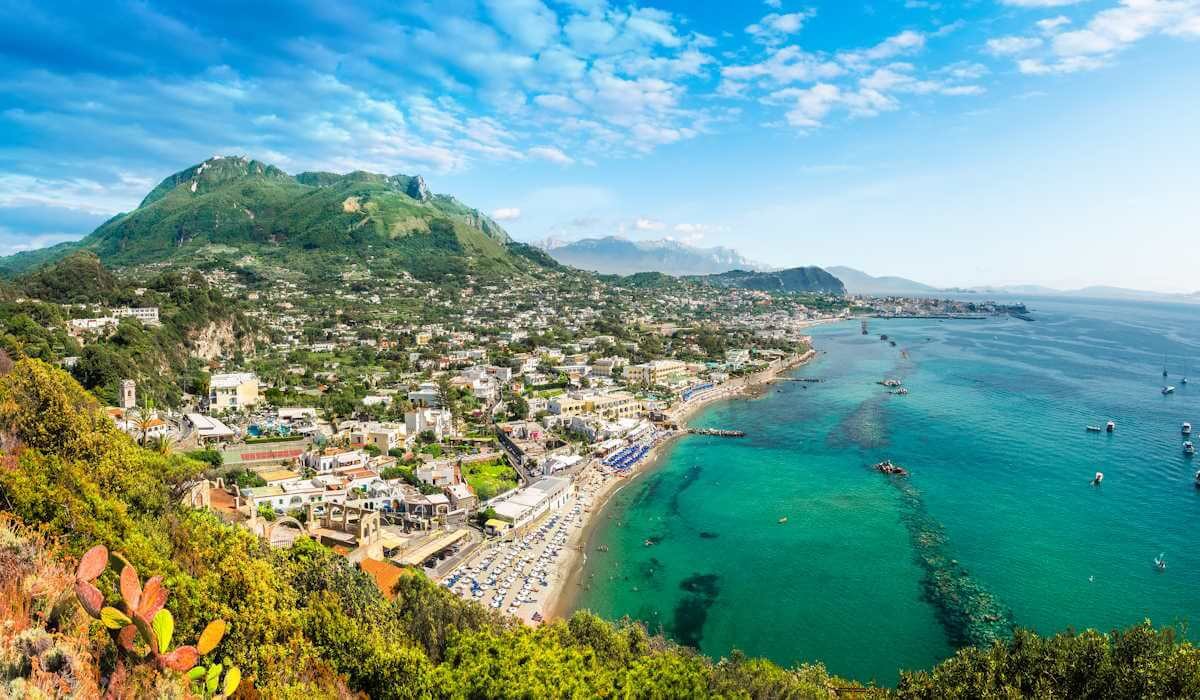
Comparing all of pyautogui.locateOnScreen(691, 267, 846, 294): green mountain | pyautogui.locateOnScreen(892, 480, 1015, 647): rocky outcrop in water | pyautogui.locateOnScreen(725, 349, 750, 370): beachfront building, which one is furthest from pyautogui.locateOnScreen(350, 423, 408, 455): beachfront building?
pyautogui.locateOnScreen(691, 267, 846, 294): green mountain

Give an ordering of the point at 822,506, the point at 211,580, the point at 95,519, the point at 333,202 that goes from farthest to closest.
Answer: the point at 333,202 < the point at 822,506 < the point at 95,519 < the point at 211,580

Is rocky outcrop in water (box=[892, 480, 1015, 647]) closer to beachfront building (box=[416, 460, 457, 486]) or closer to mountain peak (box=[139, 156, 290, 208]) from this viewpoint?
beachfront building (box=[416, 460, 457, 486])

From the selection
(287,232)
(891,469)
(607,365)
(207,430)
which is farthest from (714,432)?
(287,232)

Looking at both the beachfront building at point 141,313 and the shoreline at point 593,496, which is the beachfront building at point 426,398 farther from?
the beachfront building at point 141,313

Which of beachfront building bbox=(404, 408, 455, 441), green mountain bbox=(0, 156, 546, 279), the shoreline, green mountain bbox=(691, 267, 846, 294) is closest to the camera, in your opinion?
the shoreline

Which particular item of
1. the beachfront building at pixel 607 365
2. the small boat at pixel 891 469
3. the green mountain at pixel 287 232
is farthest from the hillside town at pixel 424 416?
the green mountain at pixel 287 232

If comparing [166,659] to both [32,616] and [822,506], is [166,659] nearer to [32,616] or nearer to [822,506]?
[32,616]

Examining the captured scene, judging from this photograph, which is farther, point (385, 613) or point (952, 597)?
point (952, 597)

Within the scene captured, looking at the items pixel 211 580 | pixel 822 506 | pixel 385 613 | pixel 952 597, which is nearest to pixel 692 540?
pixel 822 506
